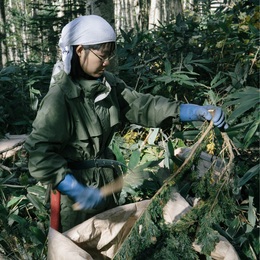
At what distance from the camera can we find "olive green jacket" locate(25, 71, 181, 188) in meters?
1.31

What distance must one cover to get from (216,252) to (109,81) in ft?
3.50

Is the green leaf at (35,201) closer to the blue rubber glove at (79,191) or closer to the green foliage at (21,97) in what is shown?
the blue rubber glove at (79,191)

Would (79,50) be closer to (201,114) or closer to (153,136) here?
(201,114)

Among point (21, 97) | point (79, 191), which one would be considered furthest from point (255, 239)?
point (21, 97)

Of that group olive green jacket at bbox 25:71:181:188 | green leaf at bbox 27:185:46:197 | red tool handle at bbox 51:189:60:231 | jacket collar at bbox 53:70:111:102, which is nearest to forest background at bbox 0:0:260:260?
green leaf at bbox 27:185:46:197

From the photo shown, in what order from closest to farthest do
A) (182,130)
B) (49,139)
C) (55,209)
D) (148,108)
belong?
(49,139) < (55,209) < (148,108) < (182,130)

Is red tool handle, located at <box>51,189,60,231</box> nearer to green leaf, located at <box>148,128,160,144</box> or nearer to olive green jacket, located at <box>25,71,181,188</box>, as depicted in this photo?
olive green jacket, located at <box>25,71,181,188</box>

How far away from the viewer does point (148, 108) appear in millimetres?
1668

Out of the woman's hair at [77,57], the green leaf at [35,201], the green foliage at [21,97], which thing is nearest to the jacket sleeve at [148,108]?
the woman's hair at [77,57]

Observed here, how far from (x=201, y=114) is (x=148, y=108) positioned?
0.34m

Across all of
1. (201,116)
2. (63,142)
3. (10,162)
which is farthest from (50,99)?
(10,162)

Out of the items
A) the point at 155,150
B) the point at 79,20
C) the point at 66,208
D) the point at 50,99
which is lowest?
the point at 155,150

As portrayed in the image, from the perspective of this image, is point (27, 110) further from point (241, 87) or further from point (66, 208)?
point (241, 87)

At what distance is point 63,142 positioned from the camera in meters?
1.40
